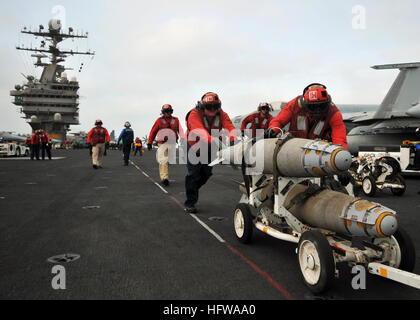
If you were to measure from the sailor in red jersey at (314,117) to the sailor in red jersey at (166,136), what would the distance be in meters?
Result: 6.61

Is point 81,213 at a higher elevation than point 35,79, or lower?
lower

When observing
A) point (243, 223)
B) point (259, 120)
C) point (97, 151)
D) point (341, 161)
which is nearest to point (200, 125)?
point (243, 223)

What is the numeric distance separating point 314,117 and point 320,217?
162cm

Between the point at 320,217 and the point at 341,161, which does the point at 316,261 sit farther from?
the point at 341,161

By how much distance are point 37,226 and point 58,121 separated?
3140 inches

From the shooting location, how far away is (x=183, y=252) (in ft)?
13.8

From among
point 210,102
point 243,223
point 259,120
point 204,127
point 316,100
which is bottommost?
point 243,223

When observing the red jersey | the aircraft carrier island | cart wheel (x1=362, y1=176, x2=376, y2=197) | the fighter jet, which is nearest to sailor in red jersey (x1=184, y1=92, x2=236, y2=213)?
the red jersey

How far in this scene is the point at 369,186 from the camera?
923 centimetres

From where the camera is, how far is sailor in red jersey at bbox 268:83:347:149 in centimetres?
416

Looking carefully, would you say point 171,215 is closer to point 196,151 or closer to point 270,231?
point 196,151

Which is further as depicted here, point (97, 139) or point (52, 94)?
point (52, 94)

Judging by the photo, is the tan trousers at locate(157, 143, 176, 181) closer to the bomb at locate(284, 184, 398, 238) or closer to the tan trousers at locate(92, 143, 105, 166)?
the tan trousers at locate(92, 143, 105, 166)
